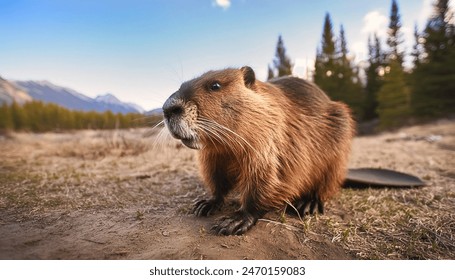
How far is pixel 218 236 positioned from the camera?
1.21 meters

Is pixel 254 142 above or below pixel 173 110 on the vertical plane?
below

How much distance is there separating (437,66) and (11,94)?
12.6 ft

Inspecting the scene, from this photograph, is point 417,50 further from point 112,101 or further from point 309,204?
point 112,101

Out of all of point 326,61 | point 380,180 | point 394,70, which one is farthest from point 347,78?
point 380,180

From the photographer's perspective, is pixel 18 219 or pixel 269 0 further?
pixel 269 0

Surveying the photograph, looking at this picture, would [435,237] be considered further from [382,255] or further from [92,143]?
[92,143]

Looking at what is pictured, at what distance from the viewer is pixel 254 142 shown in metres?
1.39

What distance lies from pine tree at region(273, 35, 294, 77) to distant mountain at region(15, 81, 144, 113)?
1116mm

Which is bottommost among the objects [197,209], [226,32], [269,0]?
[197,209]

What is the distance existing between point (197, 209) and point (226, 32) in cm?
122

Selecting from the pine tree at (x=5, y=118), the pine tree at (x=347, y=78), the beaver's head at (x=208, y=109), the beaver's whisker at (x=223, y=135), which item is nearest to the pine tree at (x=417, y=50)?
the pine tree at (x=347, y=78)

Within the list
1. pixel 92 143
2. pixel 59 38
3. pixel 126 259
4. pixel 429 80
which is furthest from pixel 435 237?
pixel 92 143

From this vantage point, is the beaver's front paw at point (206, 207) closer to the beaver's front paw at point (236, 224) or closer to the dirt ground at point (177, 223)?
the dirt ground at point (177, 223)

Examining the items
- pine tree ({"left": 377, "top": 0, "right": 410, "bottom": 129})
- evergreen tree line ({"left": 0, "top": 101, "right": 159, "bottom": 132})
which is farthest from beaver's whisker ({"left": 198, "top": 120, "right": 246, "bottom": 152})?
pine tree ({"left": 377, "top": 0, "right": 410, "bottom": 129})
